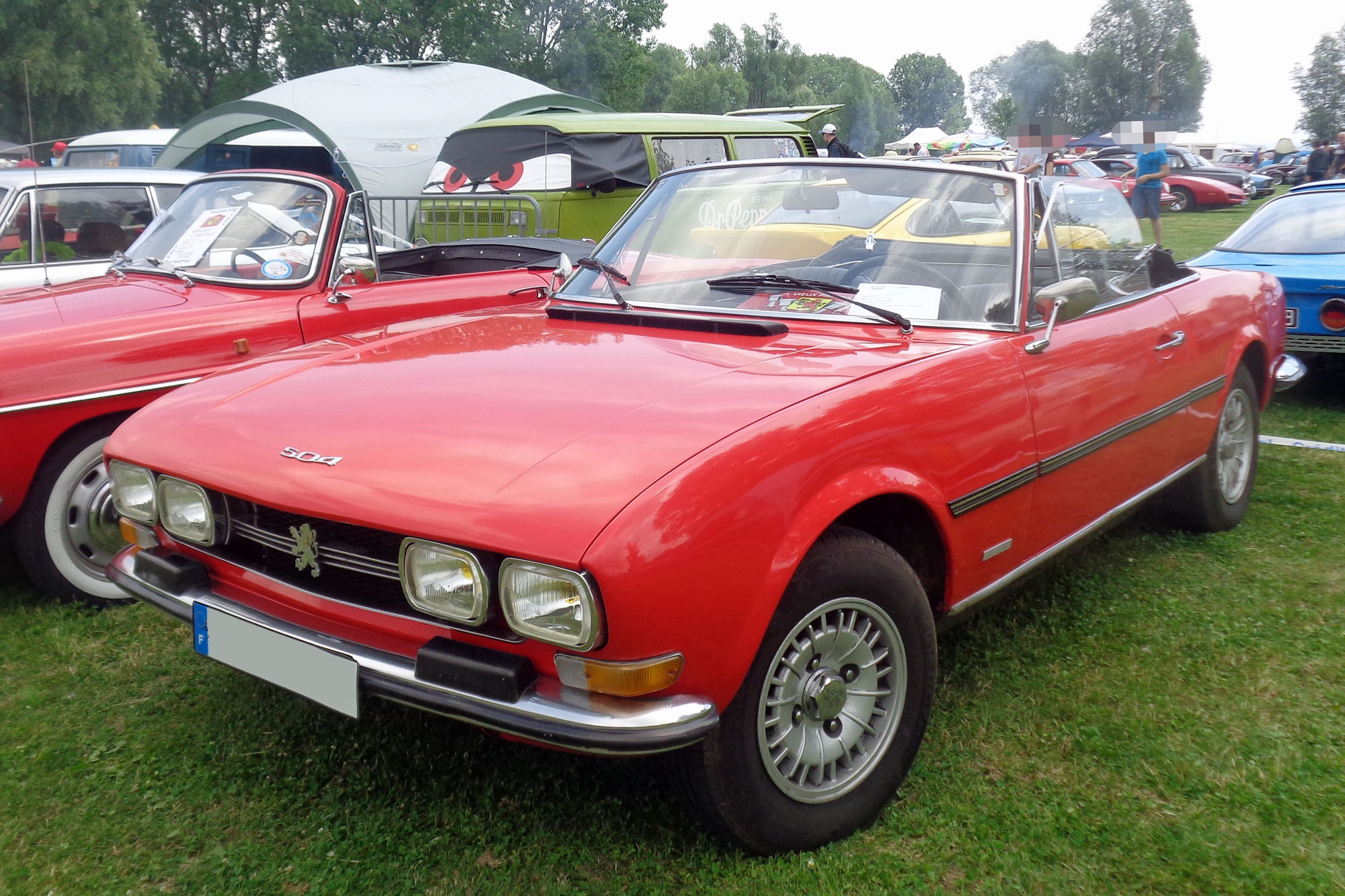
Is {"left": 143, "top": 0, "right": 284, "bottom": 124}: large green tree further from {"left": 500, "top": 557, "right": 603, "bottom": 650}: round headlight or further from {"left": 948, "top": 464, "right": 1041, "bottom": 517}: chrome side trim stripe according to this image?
{"left": 500, "top": 557, "right": 603, "bottom": 650}: round headlight

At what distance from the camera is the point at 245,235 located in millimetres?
4559

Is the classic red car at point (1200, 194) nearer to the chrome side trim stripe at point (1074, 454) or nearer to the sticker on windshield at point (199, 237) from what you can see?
the chrome side trim stripe at point (1074, 454)

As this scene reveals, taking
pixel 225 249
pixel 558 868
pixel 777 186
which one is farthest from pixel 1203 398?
pixel 225 249

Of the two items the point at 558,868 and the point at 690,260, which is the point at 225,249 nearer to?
the point at 690,260

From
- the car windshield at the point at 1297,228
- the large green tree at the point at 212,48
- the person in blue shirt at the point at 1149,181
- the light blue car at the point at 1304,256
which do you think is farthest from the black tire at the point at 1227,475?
the large green tree at the point at 212,48

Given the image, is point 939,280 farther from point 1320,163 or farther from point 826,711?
point 1320,163

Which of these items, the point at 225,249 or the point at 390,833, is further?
the point at 225,249

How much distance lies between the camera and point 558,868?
2.32m

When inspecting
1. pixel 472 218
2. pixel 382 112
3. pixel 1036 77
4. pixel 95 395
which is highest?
pixel 1036 77

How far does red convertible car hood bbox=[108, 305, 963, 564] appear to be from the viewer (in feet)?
6.40

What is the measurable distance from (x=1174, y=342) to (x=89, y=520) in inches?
153

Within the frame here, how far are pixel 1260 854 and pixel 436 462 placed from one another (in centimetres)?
201

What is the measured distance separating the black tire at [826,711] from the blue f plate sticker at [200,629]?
44.8 inches

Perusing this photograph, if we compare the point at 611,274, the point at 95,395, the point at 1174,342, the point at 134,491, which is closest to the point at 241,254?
the point at 95,395
